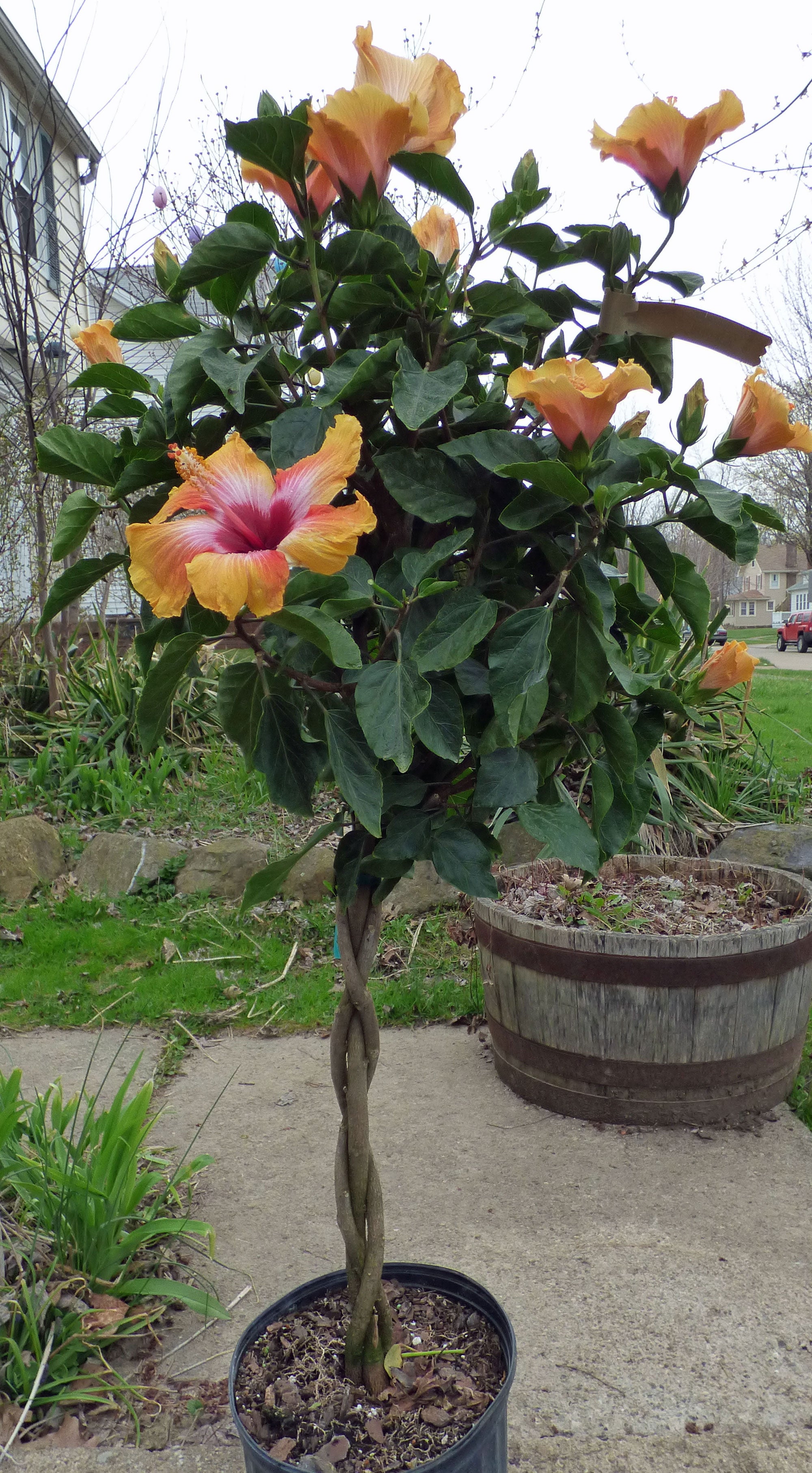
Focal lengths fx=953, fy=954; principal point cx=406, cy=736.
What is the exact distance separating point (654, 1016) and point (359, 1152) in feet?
4.71

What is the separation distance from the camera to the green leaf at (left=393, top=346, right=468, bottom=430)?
0.90m

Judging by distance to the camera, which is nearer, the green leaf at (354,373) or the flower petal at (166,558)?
the flower petal at (166,558)

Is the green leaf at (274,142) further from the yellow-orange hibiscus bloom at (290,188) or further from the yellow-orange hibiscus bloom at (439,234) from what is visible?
the yellow-orange hibiscus bloom at (439,234)

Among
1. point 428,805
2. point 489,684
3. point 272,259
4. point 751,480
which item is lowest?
point 428,805

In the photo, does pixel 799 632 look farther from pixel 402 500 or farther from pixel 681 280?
pixel 402 500

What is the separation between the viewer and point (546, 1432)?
1.66 metres

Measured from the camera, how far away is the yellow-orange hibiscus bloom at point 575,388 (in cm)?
91

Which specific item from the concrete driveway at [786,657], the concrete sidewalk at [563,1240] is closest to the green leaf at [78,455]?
the concrete sidewalk at [563,1240]

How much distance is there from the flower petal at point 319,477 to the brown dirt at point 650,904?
2107 mm

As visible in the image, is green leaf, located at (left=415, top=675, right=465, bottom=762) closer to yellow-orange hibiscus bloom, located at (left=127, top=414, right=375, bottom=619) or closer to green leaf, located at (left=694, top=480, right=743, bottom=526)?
yellow-orange hibiscus bloom, located at (left=127, top=414, right=375, bottom=619)

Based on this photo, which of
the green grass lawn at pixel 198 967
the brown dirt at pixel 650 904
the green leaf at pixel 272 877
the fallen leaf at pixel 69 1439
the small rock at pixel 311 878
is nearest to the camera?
the green leaf at pixel 272 877

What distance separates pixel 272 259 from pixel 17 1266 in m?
1.88

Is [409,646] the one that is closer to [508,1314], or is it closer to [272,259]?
[272,259]

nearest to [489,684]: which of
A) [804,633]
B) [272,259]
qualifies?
[272,259]
